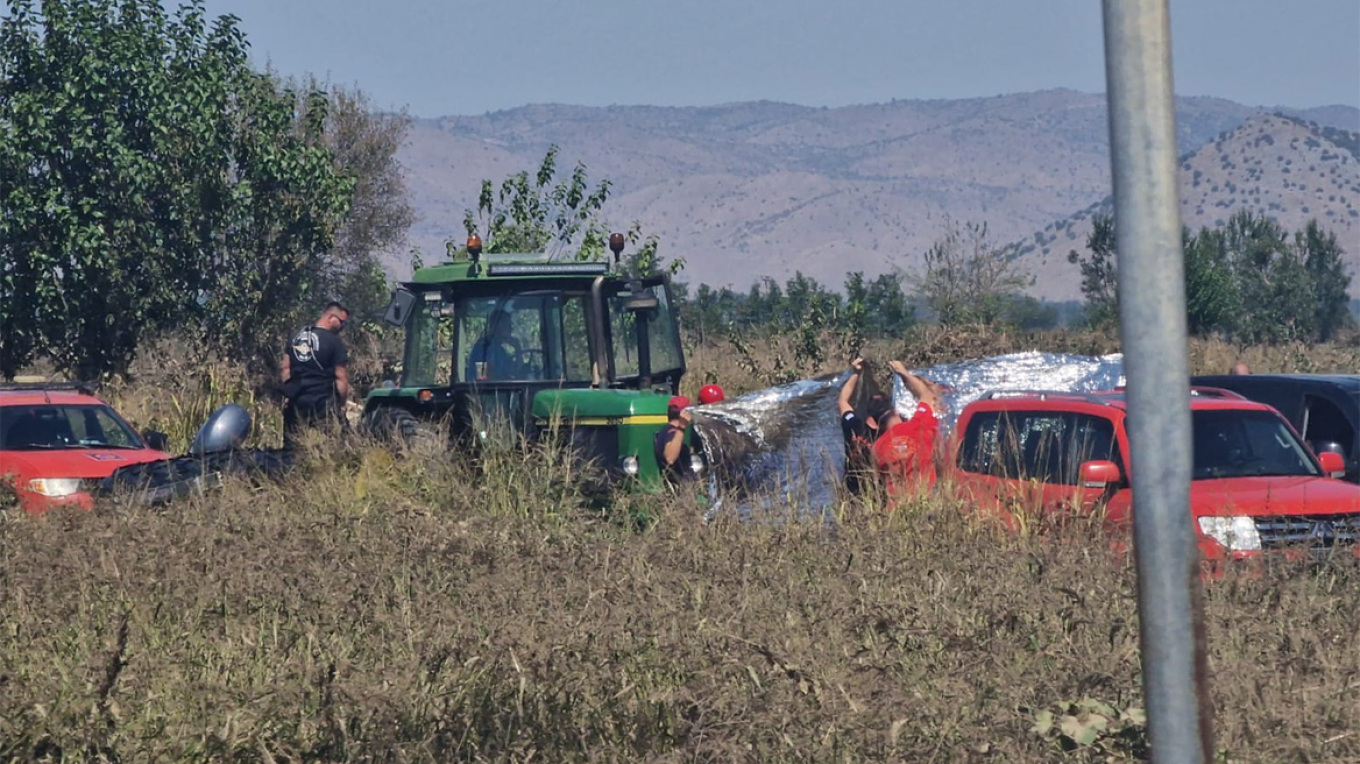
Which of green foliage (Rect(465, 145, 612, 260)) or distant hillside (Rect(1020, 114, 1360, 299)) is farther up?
distant hillside (Rect(1020, 114, 1360, 299))

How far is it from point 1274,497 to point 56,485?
26.9 feet

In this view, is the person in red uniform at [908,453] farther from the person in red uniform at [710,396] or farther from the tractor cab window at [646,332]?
the person in red uniform at [710,396]

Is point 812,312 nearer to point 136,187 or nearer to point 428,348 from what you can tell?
point 136,187

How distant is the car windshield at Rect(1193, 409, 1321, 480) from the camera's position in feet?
29.6

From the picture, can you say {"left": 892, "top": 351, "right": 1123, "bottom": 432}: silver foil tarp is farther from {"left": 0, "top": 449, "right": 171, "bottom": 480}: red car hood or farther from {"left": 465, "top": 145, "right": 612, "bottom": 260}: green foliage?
{"left": 465, "top": 145, "right": 612, "bottom": 260}: green foliage

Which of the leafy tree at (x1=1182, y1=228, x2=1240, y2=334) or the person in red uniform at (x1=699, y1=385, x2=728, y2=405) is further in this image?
the leafy tree at (x1=1182, y1=228, x2=1240, y2=334)

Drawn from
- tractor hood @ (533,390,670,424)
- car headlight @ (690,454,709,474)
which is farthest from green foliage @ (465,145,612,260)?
car headlight @ (690,454,709,474)

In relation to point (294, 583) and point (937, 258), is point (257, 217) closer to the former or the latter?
point (294, 583)

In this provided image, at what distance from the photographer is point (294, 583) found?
664cm

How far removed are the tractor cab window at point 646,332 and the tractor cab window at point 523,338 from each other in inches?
12.5

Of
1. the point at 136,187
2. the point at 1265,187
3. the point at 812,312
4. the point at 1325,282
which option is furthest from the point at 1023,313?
the point at 1265,187

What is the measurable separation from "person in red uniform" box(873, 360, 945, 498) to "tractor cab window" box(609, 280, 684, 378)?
2.12m

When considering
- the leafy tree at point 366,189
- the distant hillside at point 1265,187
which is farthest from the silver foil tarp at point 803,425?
the distant hillside at point 1265,187

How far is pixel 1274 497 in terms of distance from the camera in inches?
326
